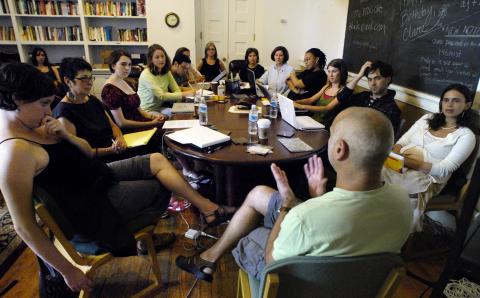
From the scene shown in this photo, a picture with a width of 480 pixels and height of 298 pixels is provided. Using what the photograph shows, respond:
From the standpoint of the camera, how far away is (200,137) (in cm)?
175

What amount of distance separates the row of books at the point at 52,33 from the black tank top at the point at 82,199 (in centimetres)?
410

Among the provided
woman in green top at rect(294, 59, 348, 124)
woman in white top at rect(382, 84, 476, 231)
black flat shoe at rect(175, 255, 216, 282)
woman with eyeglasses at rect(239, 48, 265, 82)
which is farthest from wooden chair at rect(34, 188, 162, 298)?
woman with eyeglasses at rect(239, 48, 265, 82)

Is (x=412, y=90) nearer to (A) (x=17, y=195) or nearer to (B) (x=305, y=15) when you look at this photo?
(A) (x=17, y=195)

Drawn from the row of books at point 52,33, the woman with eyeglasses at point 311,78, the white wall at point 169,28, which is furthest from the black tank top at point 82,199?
the row of books at point 52,33

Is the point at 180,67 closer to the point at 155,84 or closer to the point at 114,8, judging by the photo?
the point at 155,84

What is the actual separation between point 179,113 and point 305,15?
3775 mm

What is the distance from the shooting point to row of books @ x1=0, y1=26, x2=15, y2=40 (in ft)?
14.5

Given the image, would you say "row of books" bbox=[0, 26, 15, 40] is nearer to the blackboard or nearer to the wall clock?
the wall clock

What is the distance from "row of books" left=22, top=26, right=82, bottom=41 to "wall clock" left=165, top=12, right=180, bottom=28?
1.36 metres

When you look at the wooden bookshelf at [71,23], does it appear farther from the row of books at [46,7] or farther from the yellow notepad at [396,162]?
the yellow notepad at [396,162]

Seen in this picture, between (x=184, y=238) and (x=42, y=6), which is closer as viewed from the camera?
(x=184, y=238)

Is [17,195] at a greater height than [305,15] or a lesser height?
lesser

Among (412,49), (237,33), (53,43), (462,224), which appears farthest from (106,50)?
(462,224)

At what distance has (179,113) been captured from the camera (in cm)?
243
